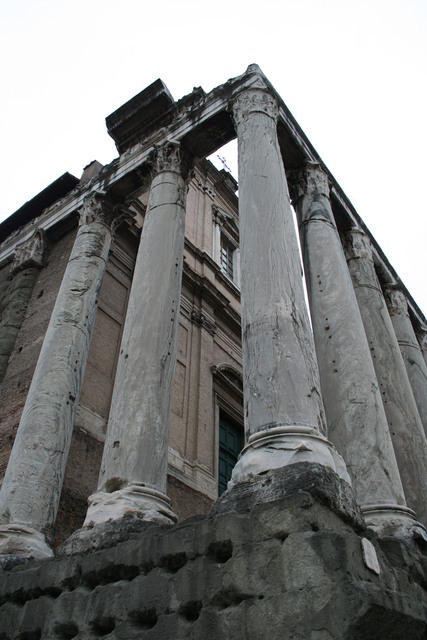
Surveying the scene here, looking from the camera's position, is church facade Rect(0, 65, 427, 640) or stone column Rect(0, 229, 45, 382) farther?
stone column Rect(0, 229, 45, 382)

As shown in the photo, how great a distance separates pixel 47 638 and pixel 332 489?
2.76 meters

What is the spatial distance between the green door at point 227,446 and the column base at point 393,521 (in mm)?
6469

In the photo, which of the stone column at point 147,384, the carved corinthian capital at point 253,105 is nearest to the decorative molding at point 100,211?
the stone column at point 147,384

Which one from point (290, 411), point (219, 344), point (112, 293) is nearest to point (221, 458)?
point (219, 344)

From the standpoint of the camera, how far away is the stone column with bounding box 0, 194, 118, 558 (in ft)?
22.8

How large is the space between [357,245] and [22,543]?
866 cm

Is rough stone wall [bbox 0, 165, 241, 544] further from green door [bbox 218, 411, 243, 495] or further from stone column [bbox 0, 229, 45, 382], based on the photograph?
green door [bbox 218, 411, 243, 495]

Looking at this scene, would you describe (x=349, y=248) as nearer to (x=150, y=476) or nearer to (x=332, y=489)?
(x=150, y=476)

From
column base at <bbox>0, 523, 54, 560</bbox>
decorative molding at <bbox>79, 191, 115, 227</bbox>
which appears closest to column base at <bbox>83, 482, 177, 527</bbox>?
column base at <bbox>0, 523, 54, 560</bbox>

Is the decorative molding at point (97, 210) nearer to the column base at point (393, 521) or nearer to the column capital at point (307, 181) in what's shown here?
the column capital at point (307, 181)

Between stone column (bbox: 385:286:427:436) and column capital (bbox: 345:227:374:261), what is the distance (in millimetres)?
1929

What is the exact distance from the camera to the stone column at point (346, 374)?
6.62 meters

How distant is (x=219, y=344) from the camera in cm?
1509

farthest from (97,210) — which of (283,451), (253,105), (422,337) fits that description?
(422,337)
